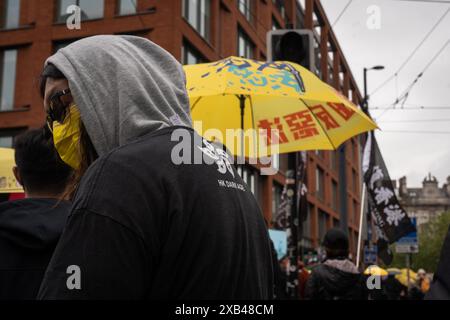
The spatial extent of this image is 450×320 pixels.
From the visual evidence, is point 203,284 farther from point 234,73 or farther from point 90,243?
point 234,73

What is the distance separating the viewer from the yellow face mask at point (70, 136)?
5.38ft

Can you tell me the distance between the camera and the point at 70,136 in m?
1.67

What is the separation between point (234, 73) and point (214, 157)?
11.8 ft

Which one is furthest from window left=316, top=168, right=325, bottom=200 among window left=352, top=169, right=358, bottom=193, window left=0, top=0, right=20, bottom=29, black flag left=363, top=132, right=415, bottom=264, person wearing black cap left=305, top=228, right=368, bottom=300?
person wearing black cap left=305, top=228, right=368, bottom=300

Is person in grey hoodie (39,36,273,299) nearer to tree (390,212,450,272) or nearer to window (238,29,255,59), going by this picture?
window (238,29,255,59)

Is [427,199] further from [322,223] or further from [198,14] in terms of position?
[198,14]

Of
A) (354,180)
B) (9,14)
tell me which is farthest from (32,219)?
(354,180)

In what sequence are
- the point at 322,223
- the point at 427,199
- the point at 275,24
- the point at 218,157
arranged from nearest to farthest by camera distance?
1. the point at 218,157
2. the point at 275,24
3. the point at 322,223
4. the point at 427,199

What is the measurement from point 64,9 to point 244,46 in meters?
9.60

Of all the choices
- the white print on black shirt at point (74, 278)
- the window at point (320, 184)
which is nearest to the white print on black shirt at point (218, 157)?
the white print on black shirt at point (74, 278)

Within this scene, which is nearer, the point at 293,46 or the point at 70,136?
the point at 70,136

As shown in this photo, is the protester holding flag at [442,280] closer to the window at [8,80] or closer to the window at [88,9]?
the window at [88,9]
